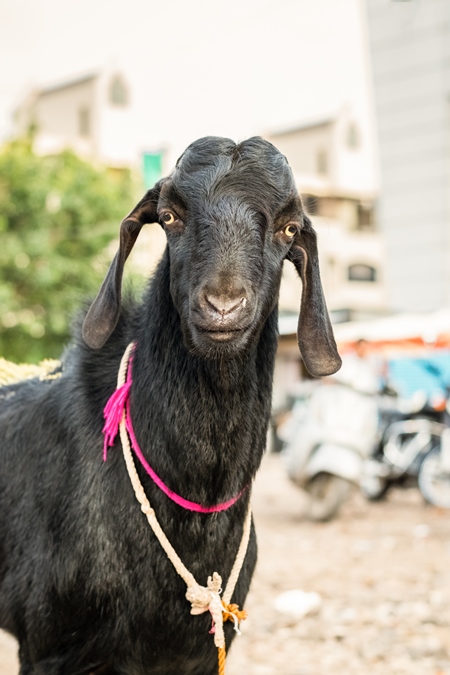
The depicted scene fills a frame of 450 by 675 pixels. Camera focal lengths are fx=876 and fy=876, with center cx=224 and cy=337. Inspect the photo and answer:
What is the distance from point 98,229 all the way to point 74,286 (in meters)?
1.75

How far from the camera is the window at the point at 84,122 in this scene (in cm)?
4244

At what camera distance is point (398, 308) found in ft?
84.0

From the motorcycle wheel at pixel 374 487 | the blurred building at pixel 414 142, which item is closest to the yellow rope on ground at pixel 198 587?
the motorcycle wheel at pixel 374 487

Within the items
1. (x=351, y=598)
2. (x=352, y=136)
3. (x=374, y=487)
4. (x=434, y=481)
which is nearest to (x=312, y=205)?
(x=351, y=598)

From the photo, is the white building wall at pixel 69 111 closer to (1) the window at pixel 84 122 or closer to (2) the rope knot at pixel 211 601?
(1) the window at pixel 84 122

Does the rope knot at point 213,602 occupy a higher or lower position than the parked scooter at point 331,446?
lower

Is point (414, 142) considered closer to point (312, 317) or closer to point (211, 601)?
point (312, 317)

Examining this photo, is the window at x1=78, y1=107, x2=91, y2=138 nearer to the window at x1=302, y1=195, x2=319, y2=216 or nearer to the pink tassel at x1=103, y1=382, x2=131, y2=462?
the window at x1=302, y1=195, x2=319, y2=216

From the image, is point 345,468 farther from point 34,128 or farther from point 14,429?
point 34,128

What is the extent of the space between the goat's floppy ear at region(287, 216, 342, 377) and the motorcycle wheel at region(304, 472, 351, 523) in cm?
800

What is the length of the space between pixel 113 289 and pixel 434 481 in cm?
922

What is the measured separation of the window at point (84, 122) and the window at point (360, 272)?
15.1m

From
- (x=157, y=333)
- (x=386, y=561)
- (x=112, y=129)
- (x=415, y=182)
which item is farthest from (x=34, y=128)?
(x=157, y=333)

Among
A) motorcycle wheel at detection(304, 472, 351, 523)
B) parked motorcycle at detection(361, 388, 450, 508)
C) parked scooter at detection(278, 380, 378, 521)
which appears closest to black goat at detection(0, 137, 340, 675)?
parked scooter at detection(278, 380, 378, 521)
